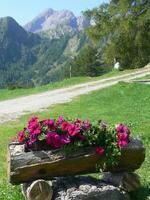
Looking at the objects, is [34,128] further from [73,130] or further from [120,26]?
[120,26]

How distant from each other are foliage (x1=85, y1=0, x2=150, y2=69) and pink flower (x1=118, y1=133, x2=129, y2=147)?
3427 centimetres

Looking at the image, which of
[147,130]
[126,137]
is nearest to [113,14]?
[147,130]

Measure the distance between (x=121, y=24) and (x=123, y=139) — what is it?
3532 centimetres

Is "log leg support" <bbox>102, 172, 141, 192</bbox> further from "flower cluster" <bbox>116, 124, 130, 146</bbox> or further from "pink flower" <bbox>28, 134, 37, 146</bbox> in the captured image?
"pink flower" <bbox>28, 134, 37, 146</bbox>

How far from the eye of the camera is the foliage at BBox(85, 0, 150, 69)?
43.3m

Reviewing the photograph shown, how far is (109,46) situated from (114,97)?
24.8 metres

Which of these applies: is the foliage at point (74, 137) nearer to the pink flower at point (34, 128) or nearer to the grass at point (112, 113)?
the pink flower at point (34, 128)

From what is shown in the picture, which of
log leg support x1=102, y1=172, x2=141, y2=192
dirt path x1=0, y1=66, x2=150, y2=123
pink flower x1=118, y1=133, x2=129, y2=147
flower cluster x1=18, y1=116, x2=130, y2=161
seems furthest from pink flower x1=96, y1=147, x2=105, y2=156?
dirt path x1=0, y1=66, x2=150, y2=123

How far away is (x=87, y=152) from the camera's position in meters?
9.13

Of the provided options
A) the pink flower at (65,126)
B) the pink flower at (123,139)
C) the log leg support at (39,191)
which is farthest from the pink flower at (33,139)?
the pink flower at (123,139)

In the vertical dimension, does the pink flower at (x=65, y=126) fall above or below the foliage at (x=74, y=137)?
above

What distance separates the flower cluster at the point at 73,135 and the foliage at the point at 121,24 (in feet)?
113

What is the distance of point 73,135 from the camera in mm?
9070

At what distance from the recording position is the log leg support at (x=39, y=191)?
27.9 feet
